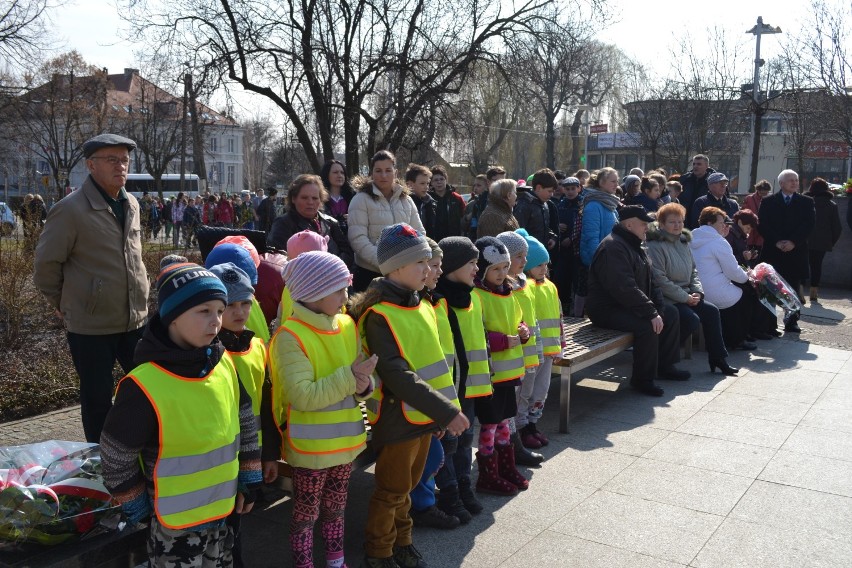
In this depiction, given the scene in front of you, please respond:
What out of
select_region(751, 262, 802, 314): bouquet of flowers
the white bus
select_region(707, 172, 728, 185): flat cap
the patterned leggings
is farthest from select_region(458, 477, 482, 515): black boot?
the white bus

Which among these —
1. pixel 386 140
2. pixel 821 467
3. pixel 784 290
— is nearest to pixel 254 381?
pixel 821 467

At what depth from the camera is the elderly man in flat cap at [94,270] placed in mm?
4328

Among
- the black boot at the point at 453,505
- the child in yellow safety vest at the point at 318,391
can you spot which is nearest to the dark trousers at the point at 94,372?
the child in yellow safety vest at the point at 318,391

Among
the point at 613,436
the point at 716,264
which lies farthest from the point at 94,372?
the point at 716,264

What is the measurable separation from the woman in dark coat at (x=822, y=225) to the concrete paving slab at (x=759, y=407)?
22.5 ft

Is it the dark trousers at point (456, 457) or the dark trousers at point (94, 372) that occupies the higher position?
the dark trousers at point (94, 372)

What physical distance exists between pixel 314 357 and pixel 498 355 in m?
1.66

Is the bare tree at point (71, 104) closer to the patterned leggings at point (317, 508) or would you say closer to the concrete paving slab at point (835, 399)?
the concrete paving slab at point (835, 399)

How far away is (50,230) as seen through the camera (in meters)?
4.30

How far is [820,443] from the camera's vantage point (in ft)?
19.8

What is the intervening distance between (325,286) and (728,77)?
2870cm

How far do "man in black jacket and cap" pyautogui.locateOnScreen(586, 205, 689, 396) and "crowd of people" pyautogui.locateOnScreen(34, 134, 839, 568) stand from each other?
0.8 inches

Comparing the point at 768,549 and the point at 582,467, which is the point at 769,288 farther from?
the point at 768,549

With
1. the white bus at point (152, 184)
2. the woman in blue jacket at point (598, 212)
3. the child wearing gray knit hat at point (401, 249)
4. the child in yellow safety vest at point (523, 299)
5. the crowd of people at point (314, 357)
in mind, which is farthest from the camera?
the white bus at point (152, 184)
